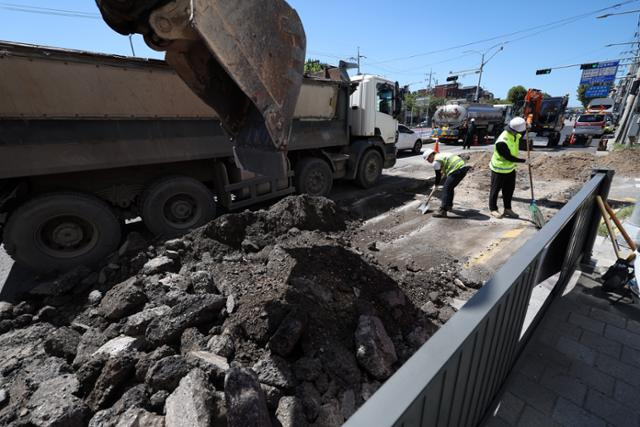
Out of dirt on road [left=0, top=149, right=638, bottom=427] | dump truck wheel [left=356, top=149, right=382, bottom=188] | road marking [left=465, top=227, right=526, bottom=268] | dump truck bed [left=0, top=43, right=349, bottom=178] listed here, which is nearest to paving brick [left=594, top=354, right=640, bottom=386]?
dirt on road [left=0, top=149, right=638, bottom=427]

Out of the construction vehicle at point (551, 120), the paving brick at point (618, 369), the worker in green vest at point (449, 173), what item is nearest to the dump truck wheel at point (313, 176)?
the worker in green vest at point (449, 173)

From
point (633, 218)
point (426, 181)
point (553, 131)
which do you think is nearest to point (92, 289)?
point (633, 218)

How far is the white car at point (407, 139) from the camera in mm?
14180

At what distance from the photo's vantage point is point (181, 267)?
328 cm

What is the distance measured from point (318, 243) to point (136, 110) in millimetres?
3090

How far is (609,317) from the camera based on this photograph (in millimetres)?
2477

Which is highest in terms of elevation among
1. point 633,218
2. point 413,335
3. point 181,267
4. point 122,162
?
point 122,162

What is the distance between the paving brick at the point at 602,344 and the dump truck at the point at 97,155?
120 inches

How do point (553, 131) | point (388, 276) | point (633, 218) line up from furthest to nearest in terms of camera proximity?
point (553, 131)
point (633, 218)
point (388, 276)

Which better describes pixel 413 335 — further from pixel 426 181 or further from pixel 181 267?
pixel 426 181

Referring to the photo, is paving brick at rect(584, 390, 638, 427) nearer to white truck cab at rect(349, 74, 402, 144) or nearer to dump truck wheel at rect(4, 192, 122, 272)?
dump truck wheel at rect(4, 192, 122, 272)

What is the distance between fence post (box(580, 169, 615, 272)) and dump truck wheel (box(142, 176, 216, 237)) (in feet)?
16.7

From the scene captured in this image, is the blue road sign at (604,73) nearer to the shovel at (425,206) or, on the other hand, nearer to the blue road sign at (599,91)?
the blue road sign at (599,91)

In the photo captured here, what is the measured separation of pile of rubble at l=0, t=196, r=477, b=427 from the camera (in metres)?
1.71
